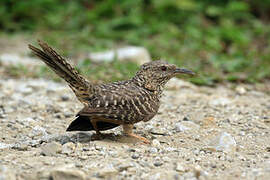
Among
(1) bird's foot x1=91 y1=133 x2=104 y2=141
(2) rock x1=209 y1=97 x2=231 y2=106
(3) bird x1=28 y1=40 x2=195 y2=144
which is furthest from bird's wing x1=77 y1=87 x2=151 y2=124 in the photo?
(2) rock x1=209 y1=97 x2=231 y2=106

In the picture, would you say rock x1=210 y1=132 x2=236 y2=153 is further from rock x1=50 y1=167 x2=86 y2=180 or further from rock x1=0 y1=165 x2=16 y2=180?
rock x1=0 y1=165 x2=16 y2=180

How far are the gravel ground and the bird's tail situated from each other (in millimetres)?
570

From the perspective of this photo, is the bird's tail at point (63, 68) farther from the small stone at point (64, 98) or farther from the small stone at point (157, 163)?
the small stone at point (64, 98)

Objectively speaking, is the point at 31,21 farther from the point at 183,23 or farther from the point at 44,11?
the point at 183,23

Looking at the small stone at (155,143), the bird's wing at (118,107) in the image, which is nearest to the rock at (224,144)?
the small stone at (155,143)

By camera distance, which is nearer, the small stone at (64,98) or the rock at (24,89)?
the small stone at (64,98)

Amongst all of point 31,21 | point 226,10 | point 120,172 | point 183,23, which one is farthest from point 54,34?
point 120,172

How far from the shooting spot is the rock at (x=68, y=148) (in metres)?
4.70

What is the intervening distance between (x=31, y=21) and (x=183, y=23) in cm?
386

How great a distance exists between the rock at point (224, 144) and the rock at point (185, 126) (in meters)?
0.76

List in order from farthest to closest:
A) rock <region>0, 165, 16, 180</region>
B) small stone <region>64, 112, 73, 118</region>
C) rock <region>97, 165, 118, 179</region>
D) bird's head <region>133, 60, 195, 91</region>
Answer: small stone <region>64, 112, 73, 118</region> → bird's head <region>133, 60, 195, 91</region> → rock <region>97, 165, 118, 179</region> → rock <region>0, 165, 16, 180</region>

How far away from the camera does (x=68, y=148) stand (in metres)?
4.76

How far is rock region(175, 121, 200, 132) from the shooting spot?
588 cm

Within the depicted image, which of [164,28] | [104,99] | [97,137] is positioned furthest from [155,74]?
[164,28]
